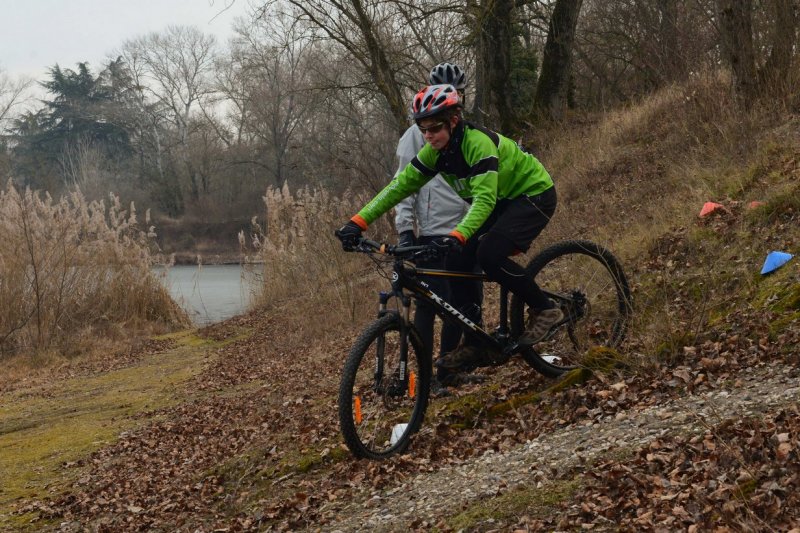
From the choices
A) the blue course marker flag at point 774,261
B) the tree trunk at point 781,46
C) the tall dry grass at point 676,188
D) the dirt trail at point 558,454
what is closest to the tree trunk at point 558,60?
the tall dry grass at point 676,188

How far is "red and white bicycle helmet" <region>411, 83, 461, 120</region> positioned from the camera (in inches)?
186

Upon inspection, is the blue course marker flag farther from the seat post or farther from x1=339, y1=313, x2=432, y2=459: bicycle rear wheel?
x1=339, y1=313, x2=432, y2=459: bicycle rear wheel

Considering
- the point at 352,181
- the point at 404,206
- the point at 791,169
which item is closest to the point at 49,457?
the point at 404,206

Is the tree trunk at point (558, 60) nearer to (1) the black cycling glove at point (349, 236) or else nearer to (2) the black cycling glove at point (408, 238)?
(2) the black cycling glove at point (408, 238)

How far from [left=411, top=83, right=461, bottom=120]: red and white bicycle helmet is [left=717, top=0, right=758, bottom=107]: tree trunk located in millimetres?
6690

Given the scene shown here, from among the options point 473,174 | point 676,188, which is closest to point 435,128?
point 473,174

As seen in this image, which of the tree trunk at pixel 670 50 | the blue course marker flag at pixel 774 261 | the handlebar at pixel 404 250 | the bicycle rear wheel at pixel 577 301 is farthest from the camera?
the tree trunk at pixel 670 50

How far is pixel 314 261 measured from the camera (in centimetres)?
1352

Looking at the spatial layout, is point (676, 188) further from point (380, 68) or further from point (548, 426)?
point (380, 68)

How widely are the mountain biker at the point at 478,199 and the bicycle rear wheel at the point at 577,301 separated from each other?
20cm

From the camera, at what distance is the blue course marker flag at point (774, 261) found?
5.97 metres

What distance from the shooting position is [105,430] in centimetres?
802

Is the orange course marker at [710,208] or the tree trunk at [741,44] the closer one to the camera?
the orange course marker at [710,208]

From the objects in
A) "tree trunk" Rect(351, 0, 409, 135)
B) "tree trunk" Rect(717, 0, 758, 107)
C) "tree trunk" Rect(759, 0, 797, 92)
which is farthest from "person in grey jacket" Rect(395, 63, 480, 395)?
"tree trunk" Rect(351, 0, 409, 135)
